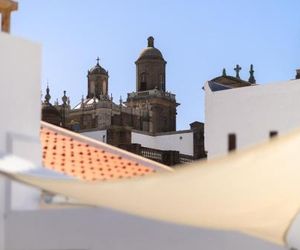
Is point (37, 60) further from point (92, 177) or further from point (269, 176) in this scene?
point (269, 176)

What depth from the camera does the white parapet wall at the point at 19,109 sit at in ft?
21.0

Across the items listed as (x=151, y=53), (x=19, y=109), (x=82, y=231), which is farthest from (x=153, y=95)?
(x=82, y=231)

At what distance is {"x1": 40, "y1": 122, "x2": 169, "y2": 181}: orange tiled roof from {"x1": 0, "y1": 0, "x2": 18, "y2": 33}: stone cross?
1546mm

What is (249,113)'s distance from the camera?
12.5 m

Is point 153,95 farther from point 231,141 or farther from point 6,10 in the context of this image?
point 231,141

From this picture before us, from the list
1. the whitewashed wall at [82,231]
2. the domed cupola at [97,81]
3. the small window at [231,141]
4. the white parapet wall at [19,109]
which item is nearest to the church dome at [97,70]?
the domed cupola at [97,81]

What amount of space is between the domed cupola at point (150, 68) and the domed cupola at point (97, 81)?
423 cm

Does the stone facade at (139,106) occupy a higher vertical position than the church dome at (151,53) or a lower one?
lower

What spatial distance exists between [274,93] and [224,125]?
1.24 m

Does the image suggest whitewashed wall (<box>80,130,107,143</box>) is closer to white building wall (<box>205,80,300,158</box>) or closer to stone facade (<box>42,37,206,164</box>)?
white building wall (<box>205,80,300,158</box>)

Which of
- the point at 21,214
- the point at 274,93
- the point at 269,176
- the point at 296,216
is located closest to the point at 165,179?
the point at 269,176

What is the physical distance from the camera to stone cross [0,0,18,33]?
7.68 m

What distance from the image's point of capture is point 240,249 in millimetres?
7223

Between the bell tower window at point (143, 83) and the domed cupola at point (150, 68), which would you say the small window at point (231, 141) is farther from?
the bell tower window at point (143, 83)
